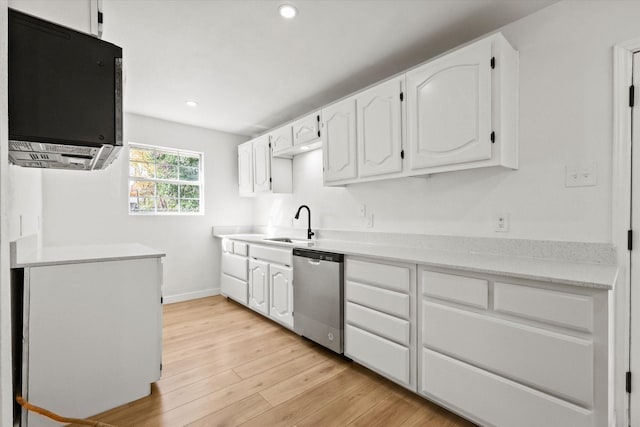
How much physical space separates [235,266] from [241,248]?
0.97 ft

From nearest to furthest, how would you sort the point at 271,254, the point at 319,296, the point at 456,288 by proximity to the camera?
1. the point at 456,288
2. the point at 319,296
3. the point at 271,254

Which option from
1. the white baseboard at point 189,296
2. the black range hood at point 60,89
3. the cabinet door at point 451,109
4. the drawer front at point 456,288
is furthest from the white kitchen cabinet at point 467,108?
the white baseboard at point 189,296

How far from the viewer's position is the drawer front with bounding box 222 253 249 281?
3.56 m

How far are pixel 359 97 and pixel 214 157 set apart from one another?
263 cm

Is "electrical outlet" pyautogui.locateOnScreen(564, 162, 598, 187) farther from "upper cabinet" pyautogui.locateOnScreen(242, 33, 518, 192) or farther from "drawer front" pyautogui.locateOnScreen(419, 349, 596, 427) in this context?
"drawer front" pyautogui.locateOnScreen(419, 349, 596, 427)

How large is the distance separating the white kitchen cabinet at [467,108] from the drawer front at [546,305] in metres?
0.77

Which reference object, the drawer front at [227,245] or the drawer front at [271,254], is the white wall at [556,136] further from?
the drawer front at [227,245]

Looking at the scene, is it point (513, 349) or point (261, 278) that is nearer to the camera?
point (513, 349)

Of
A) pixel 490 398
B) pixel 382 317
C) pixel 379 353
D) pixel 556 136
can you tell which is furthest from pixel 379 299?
pixel 556 136

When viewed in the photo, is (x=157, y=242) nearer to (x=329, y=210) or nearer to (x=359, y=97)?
(x=329, y=210)

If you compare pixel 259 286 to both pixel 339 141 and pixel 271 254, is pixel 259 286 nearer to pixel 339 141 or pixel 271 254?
pixel 271 254

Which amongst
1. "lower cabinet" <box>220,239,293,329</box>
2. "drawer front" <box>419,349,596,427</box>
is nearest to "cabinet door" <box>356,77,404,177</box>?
"lower cabinet" <box>220,239,293,329</box>

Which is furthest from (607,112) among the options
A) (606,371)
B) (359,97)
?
(359,97)

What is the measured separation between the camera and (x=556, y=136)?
178 cm
